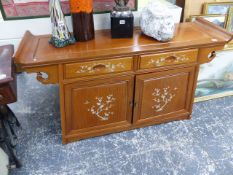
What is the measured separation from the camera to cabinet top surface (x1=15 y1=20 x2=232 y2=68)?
137 centimetres

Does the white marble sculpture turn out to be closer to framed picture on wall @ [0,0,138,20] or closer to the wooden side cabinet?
the wooden side cabinet

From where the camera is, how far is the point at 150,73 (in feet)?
5.32

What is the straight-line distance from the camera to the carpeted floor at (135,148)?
1.57 meters

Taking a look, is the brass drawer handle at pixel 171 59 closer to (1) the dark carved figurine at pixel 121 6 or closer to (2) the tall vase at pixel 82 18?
(1) the dark carved figurine at pixel 121 6

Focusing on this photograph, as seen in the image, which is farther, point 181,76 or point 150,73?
point 181,76

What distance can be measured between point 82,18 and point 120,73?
1.38 ft

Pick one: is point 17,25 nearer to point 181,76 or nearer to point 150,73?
point 150,73

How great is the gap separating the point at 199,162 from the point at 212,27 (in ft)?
3.29

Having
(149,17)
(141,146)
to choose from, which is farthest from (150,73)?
(141,146)

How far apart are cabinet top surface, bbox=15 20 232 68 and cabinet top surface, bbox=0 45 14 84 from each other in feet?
0.30

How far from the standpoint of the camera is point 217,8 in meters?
1.91

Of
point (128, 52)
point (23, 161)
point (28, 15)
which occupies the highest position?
point (28, 15)

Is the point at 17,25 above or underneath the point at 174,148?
above

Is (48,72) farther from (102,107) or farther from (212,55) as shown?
(212,55)
